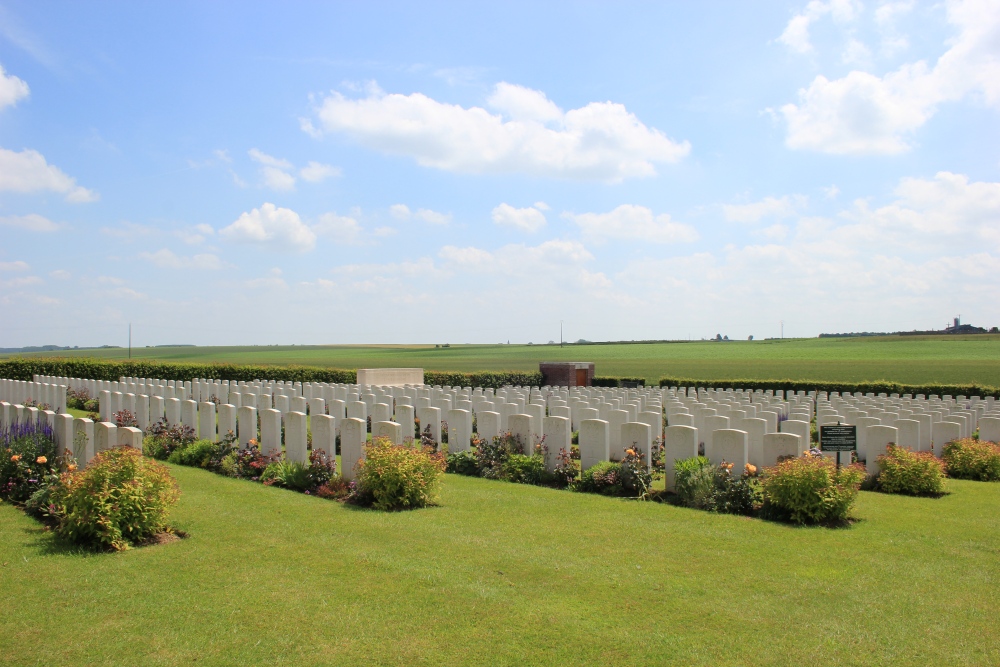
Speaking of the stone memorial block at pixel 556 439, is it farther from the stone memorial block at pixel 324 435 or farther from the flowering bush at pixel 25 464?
the flowering bush at pixel 25 464

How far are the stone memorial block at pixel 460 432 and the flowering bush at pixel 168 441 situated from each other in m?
5.04

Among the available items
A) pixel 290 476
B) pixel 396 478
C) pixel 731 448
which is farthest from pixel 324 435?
pixel 731 448

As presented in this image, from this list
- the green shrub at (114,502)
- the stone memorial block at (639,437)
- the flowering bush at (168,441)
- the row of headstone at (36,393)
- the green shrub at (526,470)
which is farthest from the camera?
the row of headstone at (36,393)

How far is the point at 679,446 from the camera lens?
9.04 meters

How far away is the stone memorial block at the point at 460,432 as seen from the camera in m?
11.1

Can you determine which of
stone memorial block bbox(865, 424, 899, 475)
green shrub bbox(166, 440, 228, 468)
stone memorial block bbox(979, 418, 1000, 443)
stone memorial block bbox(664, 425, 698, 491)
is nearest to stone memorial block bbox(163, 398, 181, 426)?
green shrub bbox(166, 440, 228, 468)

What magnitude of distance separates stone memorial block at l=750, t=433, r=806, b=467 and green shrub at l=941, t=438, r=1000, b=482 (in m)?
4.37

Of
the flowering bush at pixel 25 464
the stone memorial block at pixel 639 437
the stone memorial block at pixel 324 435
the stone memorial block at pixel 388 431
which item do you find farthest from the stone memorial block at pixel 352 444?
the stone memorial block at pixel 639 437

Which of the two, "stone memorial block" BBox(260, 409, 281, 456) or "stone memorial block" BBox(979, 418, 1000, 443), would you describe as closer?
"stone memorial block" BBox(260, 409, 281, 456)

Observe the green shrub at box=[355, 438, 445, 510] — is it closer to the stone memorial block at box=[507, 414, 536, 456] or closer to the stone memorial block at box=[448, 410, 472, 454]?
the stone memorial block at box=[507, 414, 536, 456]

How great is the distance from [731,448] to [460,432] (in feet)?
15.3

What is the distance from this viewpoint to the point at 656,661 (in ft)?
12.6

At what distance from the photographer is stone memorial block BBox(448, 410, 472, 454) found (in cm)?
1114

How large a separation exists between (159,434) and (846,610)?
1218 centimetres
